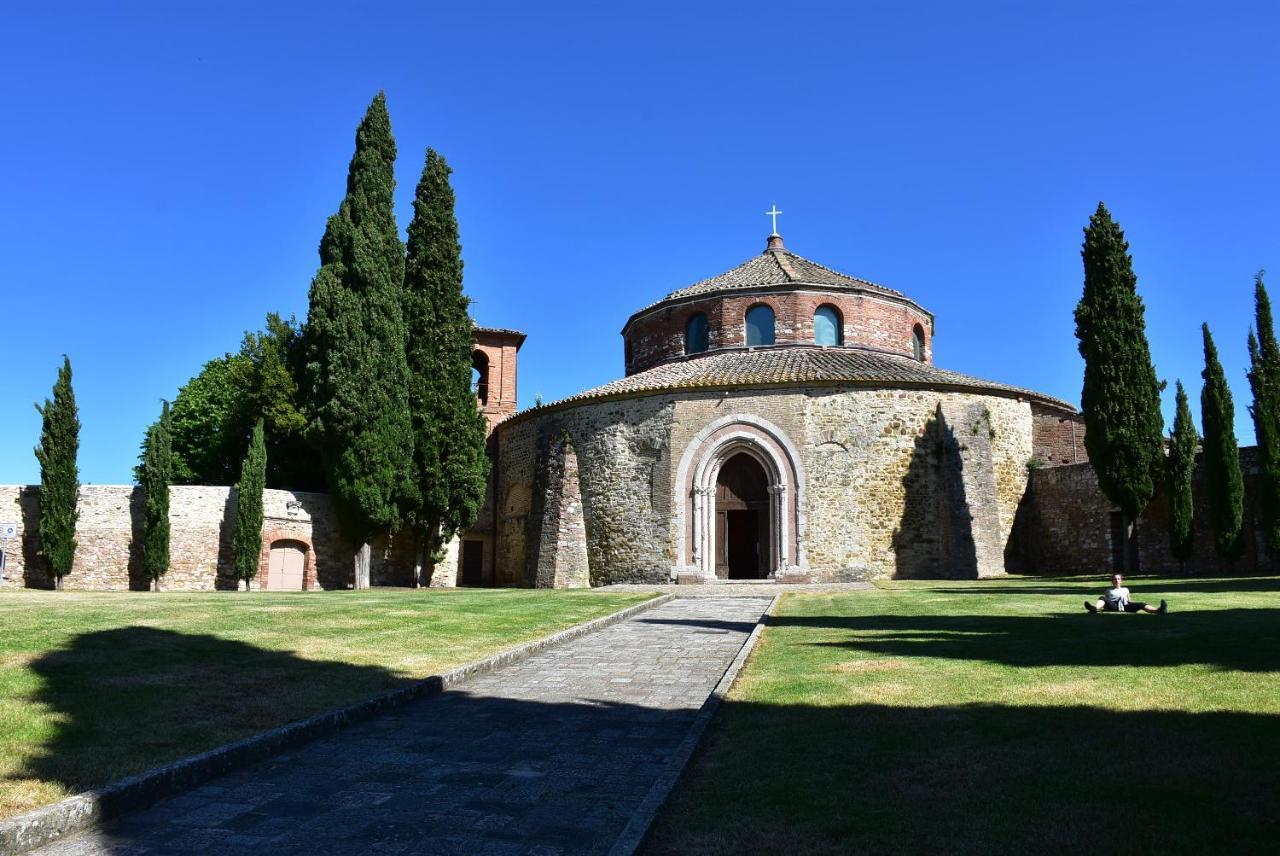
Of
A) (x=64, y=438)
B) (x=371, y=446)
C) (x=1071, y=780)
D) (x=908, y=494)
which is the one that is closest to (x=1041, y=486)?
(x=908, y=494)

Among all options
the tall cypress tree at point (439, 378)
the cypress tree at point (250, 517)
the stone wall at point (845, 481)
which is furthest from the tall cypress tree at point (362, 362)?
the stone wall at point (845, 481)

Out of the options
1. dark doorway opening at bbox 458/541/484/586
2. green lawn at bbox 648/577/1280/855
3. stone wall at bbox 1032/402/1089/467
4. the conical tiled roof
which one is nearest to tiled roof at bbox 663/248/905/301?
the conical tiled roof

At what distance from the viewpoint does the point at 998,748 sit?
577cm

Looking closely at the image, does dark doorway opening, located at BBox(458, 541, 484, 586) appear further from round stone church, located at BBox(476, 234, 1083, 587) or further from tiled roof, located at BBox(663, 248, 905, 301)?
tiled roof, located at BBox(663, 248, 905, 301)

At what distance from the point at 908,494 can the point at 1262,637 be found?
54.6ft

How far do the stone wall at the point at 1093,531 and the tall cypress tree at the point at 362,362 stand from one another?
18845 mm

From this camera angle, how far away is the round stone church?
26.1m

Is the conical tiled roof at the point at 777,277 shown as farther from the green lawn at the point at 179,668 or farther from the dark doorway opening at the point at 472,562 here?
the green lawn at the point at 179,668

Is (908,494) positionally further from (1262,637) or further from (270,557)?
(270,557)

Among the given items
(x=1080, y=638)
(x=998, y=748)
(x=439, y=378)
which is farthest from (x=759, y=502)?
(x=998, y=748)

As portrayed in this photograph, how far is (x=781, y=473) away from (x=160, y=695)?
2056 centimetres

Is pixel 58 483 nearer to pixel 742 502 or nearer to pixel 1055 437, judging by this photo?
pixel 742 502

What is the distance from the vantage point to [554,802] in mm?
5188

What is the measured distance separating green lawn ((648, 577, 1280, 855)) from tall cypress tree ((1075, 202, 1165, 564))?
14598 mm
